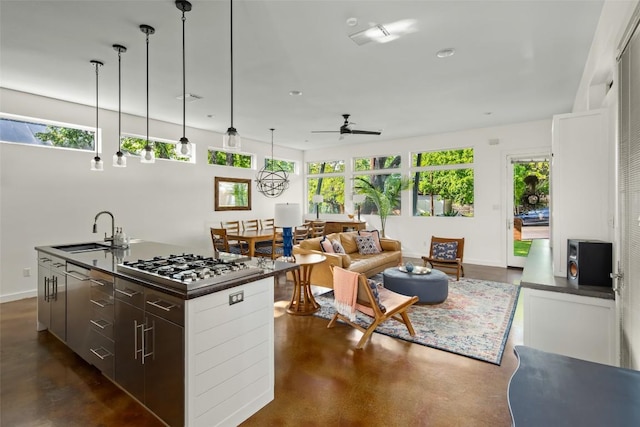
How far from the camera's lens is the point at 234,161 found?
7.59 m

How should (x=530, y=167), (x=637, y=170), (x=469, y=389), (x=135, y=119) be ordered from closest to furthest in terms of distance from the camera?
(x=637, y=170) → (x=469, y=389) → (x=135, y=119) → (x=530, y=167)

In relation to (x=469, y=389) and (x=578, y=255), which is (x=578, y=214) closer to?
(x=578, y=255)

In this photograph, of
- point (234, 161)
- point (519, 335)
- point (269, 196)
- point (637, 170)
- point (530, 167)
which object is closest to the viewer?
point (637, 170)

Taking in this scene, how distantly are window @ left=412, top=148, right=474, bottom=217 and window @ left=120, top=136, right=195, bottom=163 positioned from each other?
5142 mm

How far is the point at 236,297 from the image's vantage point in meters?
1.93

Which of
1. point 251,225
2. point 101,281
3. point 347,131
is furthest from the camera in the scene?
point 251,225

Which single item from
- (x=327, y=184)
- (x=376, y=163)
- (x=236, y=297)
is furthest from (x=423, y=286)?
(x=327, y=184)

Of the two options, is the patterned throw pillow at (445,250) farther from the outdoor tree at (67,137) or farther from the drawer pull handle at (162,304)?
the outdoor tree at (67,137)

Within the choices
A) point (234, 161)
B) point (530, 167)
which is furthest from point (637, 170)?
point (234, 161)

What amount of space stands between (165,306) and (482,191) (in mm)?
6582

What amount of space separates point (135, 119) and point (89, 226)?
6.64 ft

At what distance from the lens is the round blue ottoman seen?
4074mm

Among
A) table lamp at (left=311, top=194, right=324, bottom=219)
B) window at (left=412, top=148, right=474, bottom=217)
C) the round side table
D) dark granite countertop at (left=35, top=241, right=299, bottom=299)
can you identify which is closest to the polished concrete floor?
the round side table

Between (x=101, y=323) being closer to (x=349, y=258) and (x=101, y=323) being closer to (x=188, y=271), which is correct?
(x=188, y=271)
